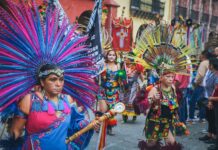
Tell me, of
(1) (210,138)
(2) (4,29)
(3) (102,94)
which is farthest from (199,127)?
(2) (4,29)

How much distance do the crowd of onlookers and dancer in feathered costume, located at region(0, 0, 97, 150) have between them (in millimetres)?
2811

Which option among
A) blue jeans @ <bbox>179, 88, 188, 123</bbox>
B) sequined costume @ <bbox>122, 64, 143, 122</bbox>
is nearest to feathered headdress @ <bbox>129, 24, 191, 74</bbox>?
blue jeans @ <bbox>179, 88, 188, 123</bbox>

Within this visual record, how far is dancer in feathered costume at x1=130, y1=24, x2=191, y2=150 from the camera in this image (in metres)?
5.08

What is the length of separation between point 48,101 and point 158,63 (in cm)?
238

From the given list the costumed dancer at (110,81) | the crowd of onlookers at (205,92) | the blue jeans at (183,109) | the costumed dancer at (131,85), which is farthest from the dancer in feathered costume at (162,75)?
the costumed dancer at (131,85)

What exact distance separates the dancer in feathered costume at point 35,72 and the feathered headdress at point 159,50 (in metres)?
2.01

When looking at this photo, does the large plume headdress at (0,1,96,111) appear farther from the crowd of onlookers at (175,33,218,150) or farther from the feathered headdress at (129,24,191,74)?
the crowd of onlookers at (175,33,218,150)

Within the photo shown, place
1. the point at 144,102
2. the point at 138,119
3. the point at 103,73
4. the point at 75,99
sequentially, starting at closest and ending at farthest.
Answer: the point at 75,99, the point at 144,102, the point at 103,73, the point at 138,119

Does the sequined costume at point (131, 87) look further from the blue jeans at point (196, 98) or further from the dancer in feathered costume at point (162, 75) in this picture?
the dancer in feathered costume at point (162, 75)

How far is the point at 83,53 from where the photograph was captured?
374 centimetres

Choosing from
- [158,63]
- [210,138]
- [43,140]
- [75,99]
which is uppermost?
[158,63]

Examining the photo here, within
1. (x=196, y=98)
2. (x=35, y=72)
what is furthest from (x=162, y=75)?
(x=196, y=98)

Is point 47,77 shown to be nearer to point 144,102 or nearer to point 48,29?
point 48,29

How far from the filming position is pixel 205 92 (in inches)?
298
